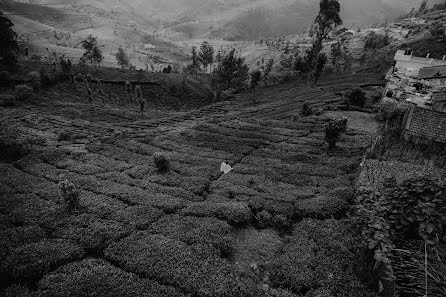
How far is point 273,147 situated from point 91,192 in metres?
20.4

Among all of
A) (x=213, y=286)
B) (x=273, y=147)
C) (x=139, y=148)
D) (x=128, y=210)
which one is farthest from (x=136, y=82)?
(x=213, y=286)

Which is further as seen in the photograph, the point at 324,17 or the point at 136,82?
the point at 136,82

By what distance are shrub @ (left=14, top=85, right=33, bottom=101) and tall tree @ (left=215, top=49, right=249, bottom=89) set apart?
54.0m

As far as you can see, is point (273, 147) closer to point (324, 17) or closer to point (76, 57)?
point (324, 17)

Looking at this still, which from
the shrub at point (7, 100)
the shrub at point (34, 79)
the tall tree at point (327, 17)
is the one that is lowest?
the shrub at point (7, 100)

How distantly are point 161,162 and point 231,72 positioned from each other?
69246mm

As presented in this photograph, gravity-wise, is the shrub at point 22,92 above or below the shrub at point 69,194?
below

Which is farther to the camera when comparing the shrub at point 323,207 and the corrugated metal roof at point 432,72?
the corrugated metal roof at point 432,72

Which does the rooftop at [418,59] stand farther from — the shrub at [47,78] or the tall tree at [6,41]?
the tall tree at [6,41]

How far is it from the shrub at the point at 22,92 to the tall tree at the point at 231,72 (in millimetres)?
54003

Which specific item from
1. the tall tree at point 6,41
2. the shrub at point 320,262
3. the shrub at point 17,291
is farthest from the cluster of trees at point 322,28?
the tall tree at point 6,41

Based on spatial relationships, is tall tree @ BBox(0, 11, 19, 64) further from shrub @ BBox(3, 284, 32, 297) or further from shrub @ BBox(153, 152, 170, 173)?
shrub @ BBox(3, 284, 32, 297)

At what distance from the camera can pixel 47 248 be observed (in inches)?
699

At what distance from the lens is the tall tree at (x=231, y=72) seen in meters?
90.1
